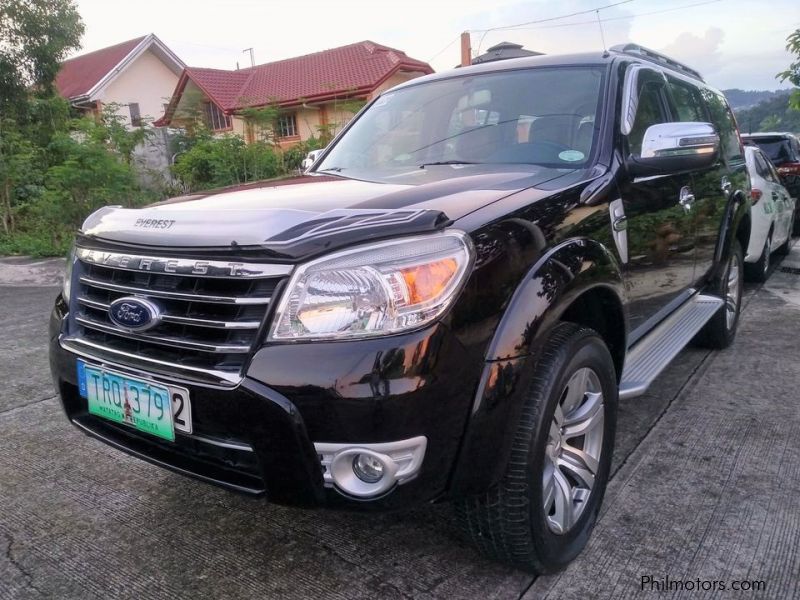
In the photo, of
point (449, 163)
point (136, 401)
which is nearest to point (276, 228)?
point (136, 401)

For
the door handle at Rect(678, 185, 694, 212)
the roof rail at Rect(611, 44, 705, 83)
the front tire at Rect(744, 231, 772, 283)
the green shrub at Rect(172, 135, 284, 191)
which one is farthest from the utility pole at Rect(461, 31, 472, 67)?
the door handle at Rect(678, 185, 694, 212)

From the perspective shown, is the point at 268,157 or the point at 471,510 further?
the point at 268,157

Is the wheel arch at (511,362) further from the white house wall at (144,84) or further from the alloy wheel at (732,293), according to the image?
the white house wall at (144,84)

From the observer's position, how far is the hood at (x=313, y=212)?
173 cm

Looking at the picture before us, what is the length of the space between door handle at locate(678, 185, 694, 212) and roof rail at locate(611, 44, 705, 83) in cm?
75

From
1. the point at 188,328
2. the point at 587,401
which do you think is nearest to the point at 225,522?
the point at 188,328

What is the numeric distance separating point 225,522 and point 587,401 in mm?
1417

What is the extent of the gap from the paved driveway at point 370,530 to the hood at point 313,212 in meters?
1.11

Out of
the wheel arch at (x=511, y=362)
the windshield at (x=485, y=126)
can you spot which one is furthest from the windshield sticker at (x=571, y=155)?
the wheel arch at (x=511, y=362)

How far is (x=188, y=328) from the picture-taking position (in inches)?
73.4

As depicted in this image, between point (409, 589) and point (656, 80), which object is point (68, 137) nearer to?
point (656, 80)

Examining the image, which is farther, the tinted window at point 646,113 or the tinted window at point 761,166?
the tinted window at point 761,166

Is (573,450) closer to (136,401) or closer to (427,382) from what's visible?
(427,382)

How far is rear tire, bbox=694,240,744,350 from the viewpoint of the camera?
13.7 feet
